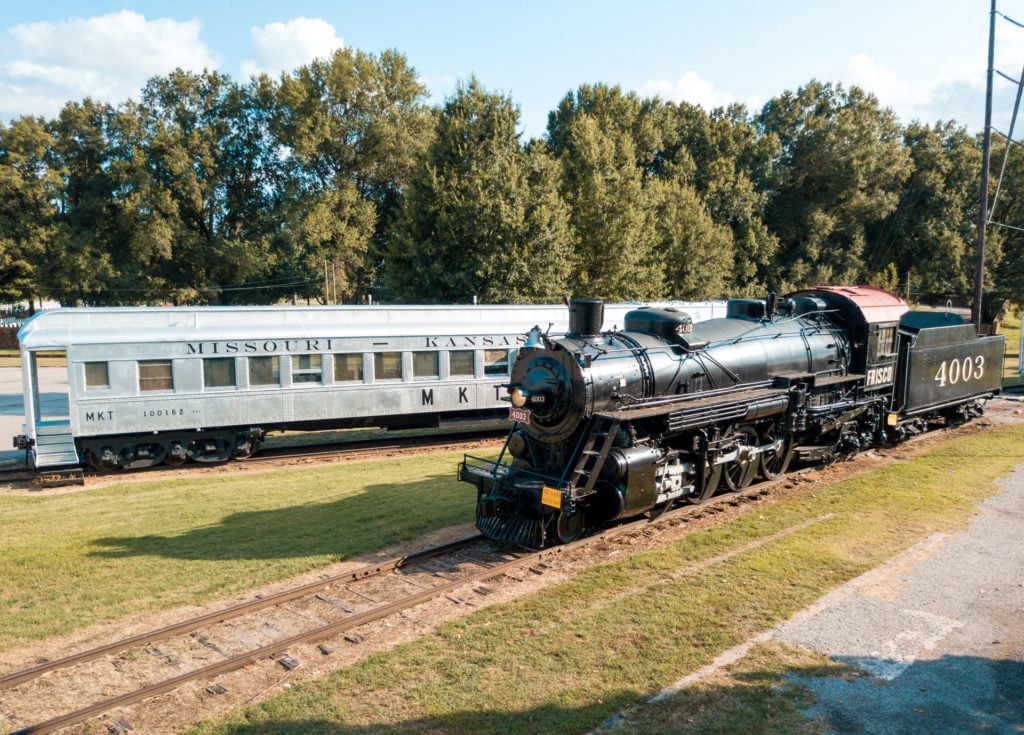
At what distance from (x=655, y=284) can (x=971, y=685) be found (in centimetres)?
2768

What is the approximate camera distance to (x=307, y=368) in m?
16.7

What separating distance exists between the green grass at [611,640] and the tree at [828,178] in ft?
121

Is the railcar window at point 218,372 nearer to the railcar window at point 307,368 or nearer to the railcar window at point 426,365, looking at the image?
the railcar window at point 307,368

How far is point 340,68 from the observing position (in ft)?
138

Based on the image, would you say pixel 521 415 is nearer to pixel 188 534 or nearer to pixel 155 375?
pixel 188 534

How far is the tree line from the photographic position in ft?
140

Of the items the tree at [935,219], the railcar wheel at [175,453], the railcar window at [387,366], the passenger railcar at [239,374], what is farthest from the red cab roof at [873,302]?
the tree at [935,219]

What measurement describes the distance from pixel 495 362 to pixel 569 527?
31.9 feet

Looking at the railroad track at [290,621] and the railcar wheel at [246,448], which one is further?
the railcar wheel at [246,448]

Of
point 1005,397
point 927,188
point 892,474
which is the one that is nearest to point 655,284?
point 1005,397

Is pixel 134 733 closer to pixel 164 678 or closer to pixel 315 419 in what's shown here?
pixel 164 678

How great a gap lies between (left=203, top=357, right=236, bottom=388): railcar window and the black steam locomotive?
8027 mm

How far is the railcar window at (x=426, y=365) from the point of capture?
1795 centimetres

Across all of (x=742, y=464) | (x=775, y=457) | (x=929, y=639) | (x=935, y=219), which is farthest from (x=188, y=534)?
(x=935, y=219)
